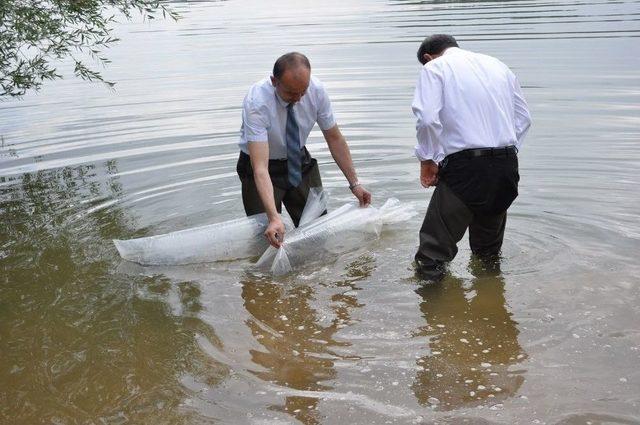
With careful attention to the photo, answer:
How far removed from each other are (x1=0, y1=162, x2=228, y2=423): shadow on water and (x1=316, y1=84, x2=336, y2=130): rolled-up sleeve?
1606mm

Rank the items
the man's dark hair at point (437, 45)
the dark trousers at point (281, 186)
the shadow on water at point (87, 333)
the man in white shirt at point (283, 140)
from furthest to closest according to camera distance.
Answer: the dark trousers at point (281, 186) → the man in white shirt at point (283, 140) → the man's dark hair at point (437, 45) → the shadow on water at point (87, 333)

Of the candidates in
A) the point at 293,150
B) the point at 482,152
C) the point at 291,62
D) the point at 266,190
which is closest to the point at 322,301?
the point at 266,190

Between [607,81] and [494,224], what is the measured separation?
10.5m

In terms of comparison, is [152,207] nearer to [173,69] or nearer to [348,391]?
[348,391]

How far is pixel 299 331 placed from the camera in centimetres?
522

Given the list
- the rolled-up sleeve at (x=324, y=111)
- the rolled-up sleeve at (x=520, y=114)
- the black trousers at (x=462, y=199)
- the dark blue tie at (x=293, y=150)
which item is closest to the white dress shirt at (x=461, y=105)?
the black trousers at (x=462, y=199)

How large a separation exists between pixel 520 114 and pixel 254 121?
188 centimetres

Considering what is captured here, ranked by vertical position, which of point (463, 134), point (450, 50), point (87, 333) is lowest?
point (87, 333)

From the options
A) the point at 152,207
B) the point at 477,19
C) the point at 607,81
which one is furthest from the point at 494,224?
the point at 477,19

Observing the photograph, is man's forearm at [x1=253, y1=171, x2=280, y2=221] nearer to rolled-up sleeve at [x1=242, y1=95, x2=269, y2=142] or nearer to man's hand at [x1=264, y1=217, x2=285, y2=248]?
man's hand at [x1=264, y1=217, x2=285, y2=248]

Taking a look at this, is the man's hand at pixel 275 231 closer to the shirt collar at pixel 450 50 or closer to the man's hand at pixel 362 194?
the man's hand at pixel 362 194

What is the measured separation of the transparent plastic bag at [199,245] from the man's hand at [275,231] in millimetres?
747

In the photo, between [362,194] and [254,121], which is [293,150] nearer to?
[254,121]

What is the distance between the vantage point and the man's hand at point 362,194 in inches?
253
